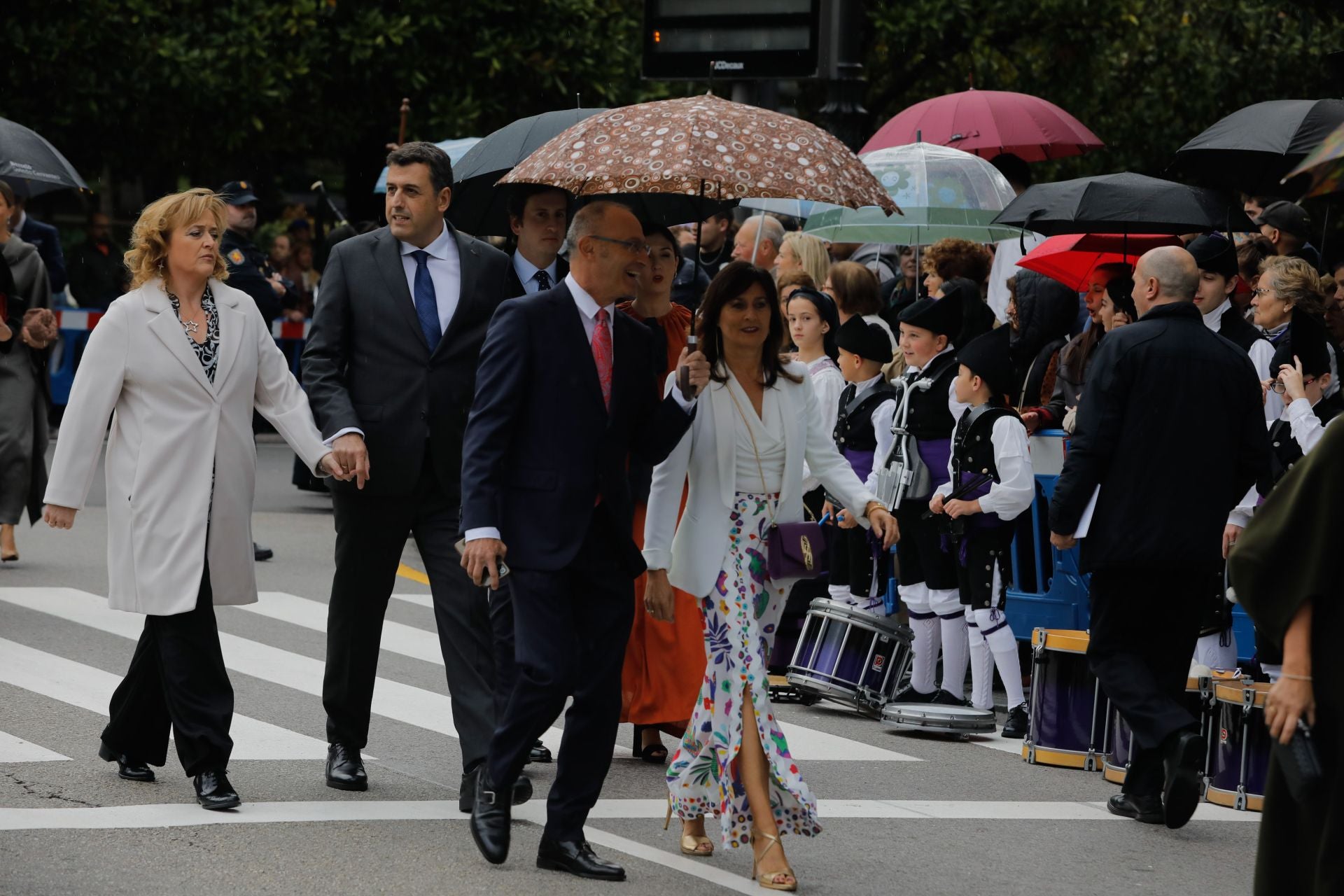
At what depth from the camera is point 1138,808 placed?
7.19 m

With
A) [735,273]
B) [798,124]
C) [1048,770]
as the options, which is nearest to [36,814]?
[735,273]

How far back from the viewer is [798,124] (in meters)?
6.55

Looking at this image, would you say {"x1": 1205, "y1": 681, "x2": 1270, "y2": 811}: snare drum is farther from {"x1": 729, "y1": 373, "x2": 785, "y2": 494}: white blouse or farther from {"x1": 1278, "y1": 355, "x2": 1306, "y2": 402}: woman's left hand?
{"x1": 729, "y1": 373, "x2": 785, "y2": 494}: white blouse

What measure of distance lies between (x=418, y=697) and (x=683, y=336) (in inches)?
88.6

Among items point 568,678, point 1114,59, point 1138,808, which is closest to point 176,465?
point 568,678

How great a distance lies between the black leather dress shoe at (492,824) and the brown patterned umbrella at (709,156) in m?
1.91

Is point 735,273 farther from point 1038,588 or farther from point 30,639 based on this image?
point 30,639

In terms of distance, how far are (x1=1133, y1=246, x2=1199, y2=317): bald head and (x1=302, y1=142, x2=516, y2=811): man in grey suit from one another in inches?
96.7

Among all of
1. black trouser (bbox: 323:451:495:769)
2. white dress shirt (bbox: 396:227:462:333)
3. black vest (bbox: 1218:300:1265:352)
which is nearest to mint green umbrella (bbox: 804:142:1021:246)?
black vest (bbox: 1218:300:1265:352)

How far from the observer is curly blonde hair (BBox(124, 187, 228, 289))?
6.79m

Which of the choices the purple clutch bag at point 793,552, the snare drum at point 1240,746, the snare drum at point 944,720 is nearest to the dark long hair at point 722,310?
the purple clutch bag at point 793,552

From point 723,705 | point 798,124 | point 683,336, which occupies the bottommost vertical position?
point 723,705

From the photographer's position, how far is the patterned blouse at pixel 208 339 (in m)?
6.79

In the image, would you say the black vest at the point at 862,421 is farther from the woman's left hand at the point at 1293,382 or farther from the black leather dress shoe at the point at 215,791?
the black leather dress shoe at the point at 215,791
